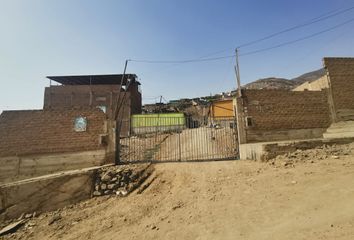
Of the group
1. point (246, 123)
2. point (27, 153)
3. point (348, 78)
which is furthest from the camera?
point (348, 78)

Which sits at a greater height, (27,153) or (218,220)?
(27,153)

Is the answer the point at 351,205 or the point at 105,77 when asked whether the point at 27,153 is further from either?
the point at 105,77

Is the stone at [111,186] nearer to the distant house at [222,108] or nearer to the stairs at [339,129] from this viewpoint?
the stairs at [339,129]

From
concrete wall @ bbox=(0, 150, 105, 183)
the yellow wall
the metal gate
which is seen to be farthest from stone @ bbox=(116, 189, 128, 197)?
the yellow wall

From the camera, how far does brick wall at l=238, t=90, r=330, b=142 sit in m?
10.3

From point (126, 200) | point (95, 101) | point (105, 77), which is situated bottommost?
point (126, 200)

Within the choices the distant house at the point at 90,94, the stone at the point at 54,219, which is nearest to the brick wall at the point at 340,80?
the stone at the point at 54,219

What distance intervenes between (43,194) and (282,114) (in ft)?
34.9

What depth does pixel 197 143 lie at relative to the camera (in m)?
14.7

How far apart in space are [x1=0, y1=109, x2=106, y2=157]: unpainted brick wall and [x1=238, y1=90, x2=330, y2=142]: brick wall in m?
6.79

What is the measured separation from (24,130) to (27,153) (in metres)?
1.02

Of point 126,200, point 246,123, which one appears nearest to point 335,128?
point 246,123

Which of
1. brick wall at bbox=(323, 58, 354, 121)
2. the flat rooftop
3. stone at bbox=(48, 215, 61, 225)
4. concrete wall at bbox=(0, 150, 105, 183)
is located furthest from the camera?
the flat rooftop

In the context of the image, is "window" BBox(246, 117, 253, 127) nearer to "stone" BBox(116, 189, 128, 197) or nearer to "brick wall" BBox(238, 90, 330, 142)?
"brick wall" BBox(238, 90, 330, 142)
